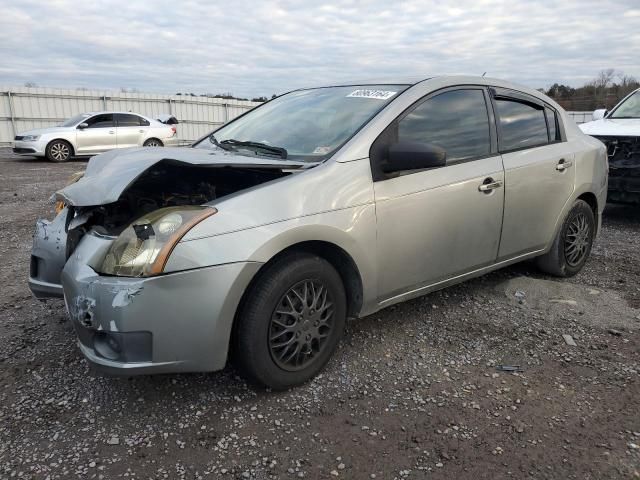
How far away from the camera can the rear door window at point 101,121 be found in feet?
49.0

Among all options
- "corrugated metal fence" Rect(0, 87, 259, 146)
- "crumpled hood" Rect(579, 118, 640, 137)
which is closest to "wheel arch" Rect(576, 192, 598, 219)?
"crumpled hood" Rect(579, 118, 640, 137)

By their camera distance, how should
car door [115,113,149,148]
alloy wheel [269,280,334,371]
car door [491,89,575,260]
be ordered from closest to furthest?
alloy wheel [269,280,334,371]
car door [491,89,575,260]
car door [115,113,149,148]

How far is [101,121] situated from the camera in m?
15.1

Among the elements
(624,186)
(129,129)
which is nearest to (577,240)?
(624,186)

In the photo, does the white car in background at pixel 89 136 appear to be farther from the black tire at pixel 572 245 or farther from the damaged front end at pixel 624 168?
→ the black tire at pixel 572 245

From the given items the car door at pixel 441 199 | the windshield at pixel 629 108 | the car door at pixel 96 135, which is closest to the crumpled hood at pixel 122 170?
the car door at pixel 441 199

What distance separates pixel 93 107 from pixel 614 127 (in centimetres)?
1955

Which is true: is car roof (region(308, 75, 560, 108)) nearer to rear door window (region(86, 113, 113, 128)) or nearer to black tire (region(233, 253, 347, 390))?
black tire (region(233, 253, 347, 390))

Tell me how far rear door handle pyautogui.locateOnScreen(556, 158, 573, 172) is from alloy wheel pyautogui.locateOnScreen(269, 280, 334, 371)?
92.7 inches

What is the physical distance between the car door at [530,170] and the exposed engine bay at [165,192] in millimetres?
1826

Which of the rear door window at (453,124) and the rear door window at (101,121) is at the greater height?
the rear door window at (101,121)

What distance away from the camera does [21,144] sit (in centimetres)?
1443

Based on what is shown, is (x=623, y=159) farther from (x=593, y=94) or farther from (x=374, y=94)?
(x=593, y=94)

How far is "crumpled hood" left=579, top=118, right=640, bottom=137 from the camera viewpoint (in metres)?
6.42
